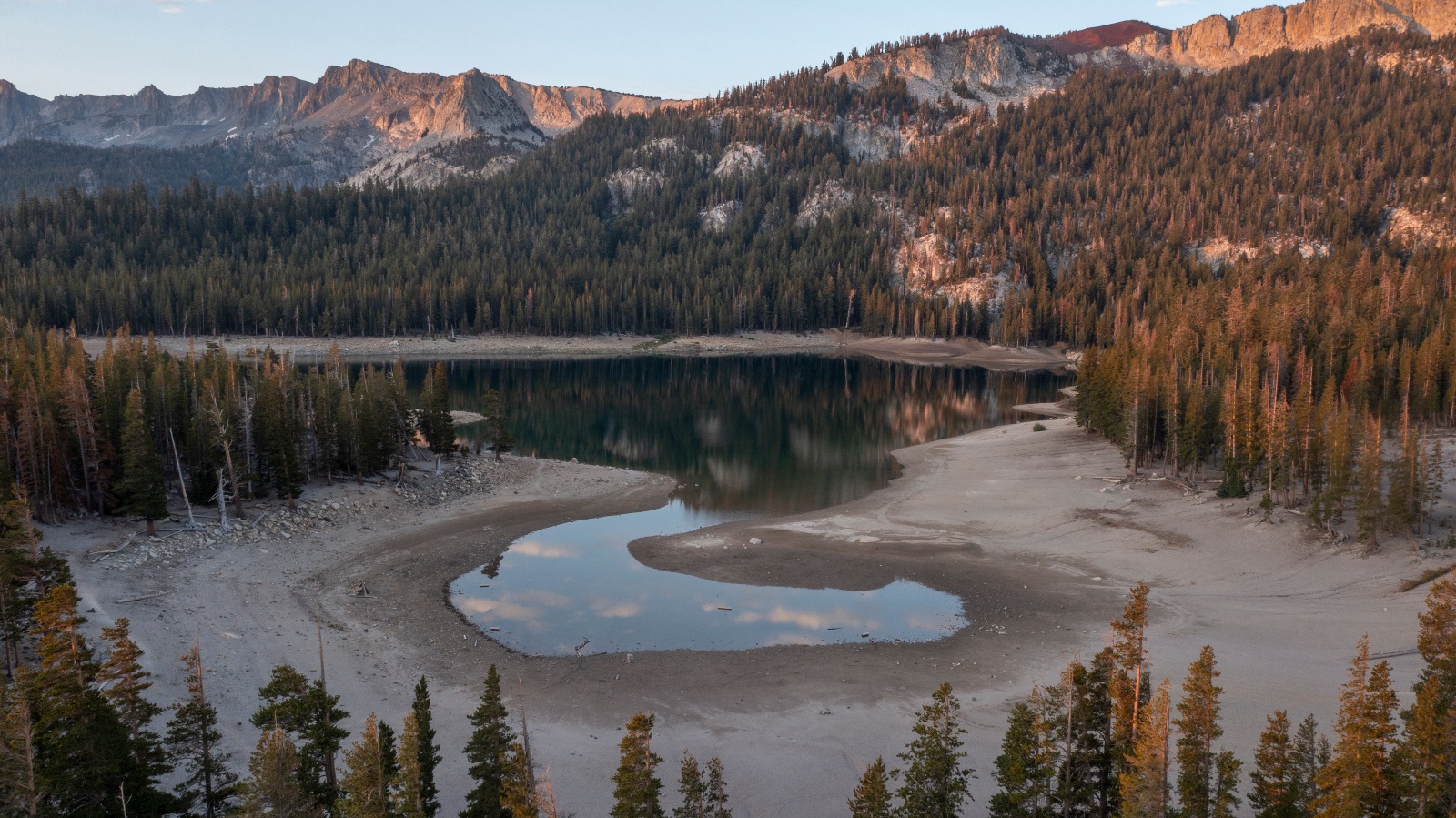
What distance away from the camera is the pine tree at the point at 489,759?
18609mm

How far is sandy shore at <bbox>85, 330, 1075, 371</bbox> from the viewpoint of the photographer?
15362 centimetres

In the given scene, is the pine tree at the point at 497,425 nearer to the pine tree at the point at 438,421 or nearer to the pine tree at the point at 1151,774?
the pine tree at the point at 438,421

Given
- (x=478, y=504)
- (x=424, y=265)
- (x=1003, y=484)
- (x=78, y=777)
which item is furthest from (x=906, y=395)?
(x=424, y=265)

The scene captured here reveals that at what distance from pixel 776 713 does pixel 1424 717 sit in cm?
1557

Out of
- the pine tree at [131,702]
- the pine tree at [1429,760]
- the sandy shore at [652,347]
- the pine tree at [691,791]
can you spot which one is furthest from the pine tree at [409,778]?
the sandy shore at [652,347]

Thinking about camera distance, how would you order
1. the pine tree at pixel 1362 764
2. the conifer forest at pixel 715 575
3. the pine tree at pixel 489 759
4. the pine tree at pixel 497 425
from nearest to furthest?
the pine tree at pixel 1362 764 < the conifer forest at pixel 715 575 < the pine tree at pixel 489 759 < the pine tree at pixel 497 425

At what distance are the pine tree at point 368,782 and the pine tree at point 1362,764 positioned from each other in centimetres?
1704

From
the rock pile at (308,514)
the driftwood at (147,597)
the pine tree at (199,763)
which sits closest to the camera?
the pine tree at (199,763)

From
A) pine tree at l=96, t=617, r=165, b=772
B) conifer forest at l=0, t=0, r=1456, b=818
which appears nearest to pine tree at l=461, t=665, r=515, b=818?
conifer forest at l=0, t=0, r=1456, b=818

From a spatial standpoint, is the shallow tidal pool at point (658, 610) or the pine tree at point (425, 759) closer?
the pine tree at point (425, 759)

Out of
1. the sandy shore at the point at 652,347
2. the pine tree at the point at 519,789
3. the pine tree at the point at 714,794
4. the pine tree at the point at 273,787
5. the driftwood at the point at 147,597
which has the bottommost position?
the driftwood at the point at 147,597

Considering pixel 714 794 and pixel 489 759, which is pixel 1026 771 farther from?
pixel 489 759

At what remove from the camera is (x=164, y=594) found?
34.3 metres

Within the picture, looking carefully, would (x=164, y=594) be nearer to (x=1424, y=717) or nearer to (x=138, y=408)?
(x=138, y=408)
